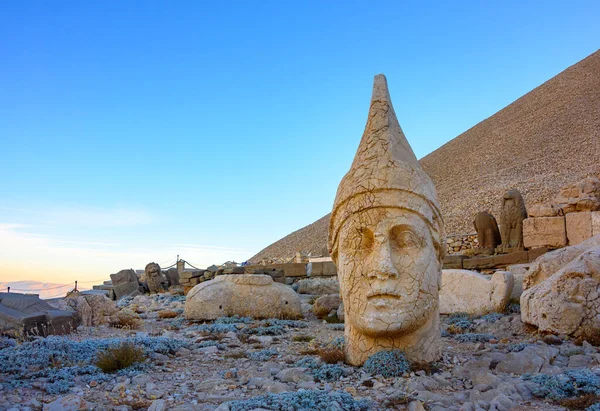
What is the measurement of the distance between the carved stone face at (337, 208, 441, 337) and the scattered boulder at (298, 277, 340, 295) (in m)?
8.73

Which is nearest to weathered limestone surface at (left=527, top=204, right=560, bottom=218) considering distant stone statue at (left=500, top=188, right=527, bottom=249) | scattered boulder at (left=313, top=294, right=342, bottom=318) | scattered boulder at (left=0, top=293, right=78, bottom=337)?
distant stone statue at (left=500, top=188, right=527, bottom=249)

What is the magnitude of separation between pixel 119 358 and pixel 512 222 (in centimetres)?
1353

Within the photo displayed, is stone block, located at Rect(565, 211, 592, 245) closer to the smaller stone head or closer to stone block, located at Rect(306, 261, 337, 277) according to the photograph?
stone block, located at Rect(306, 261, 337, 277)

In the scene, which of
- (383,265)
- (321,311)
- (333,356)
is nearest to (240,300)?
(321,311)

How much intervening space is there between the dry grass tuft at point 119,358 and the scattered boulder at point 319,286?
8.62 metres

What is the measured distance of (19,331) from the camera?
7320 mm

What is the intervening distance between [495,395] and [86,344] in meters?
4.89

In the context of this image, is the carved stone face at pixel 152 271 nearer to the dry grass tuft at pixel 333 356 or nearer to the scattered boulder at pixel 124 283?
the scattered boulder at pixel 124 283

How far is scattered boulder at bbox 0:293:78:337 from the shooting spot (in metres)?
7.50

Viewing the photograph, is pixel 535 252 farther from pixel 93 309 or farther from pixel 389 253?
pixel 93 309

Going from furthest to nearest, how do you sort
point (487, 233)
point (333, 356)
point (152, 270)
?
point (152, 270) < point (487, 233) < point (333, 356)

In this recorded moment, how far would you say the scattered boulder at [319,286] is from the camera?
1409cm

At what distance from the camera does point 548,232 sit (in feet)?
48.6

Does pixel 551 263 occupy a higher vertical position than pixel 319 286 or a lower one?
higher
